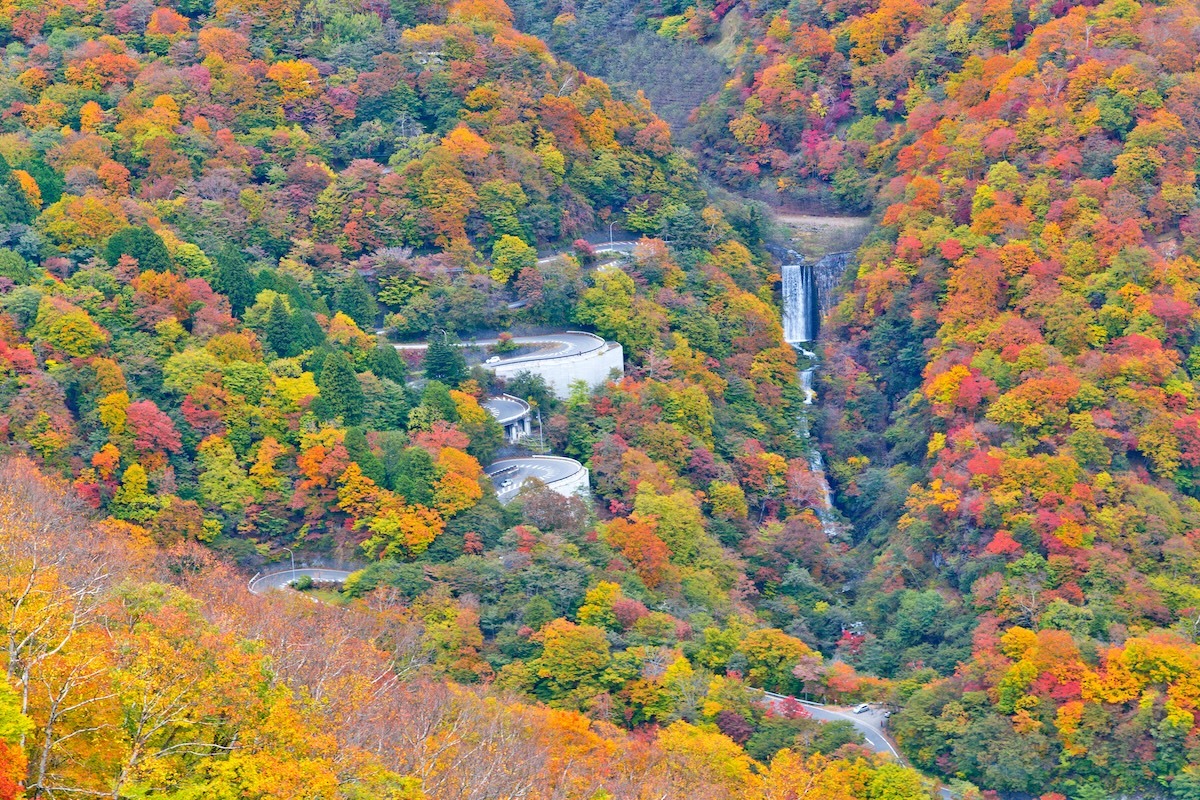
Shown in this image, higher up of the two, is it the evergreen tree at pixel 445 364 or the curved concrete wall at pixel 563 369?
the evergreen tree at pixel 445 364

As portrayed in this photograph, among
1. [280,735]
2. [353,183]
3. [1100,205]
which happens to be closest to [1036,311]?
[1100,205]

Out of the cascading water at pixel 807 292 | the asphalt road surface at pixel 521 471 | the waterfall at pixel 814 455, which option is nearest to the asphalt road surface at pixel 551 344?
the asphalt road surface at pixel 521 471

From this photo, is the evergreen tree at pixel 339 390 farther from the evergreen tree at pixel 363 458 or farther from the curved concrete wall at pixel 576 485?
the curved concrete wall at pixel 576 485

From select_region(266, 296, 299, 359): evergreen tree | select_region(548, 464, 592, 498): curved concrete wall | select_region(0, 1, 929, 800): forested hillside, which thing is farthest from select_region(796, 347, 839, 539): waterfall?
select_region(266, 296, 299, 359): evergreen tree

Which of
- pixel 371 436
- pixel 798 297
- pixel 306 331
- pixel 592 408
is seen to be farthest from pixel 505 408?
pixel 798 297

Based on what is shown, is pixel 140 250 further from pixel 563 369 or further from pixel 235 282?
pixel 563 369

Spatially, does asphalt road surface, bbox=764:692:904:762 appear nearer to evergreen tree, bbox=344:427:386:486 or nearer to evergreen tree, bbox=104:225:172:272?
evergreen tree, bbox=344:427:386:486
